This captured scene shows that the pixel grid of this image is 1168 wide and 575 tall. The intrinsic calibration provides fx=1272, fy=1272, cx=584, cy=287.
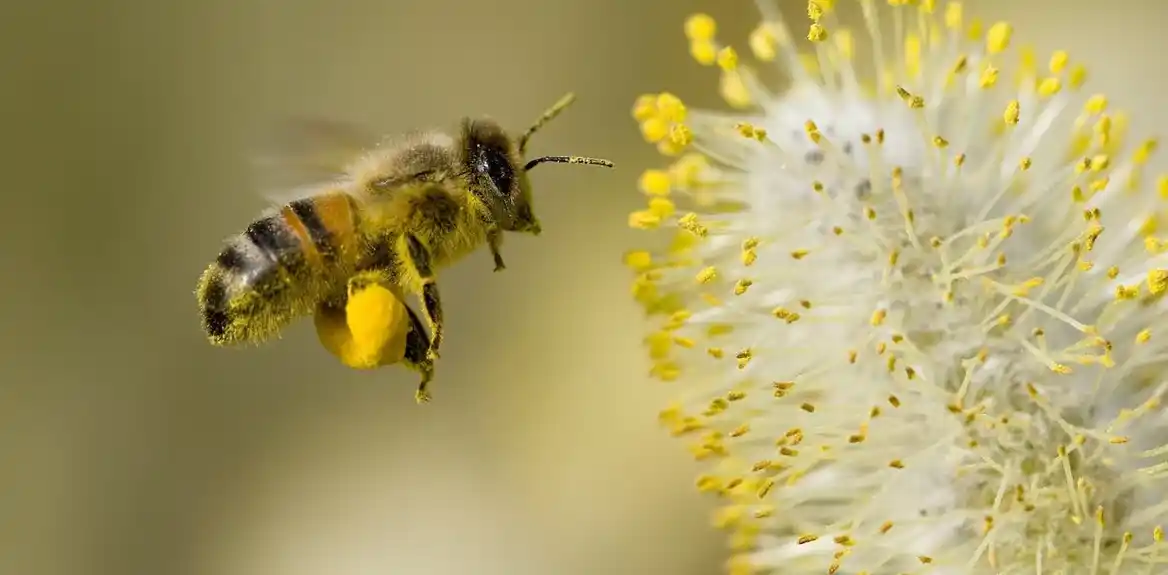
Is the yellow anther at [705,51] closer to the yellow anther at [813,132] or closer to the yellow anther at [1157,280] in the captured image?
the yellow anther at [813,132]

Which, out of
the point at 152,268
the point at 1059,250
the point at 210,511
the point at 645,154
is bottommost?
the point at 1059,250

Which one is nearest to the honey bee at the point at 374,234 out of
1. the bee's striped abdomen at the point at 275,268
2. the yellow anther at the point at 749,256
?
the bee's striped abdomen at the point at 275,268

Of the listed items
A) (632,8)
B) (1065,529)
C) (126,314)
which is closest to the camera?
(1065,529)

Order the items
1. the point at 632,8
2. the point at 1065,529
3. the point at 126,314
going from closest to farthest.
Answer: the point at 1065,529 → the point at 126,314 → the point at 632,8

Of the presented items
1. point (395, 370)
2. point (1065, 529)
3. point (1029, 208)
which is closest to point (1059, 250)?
point (1029, 208)

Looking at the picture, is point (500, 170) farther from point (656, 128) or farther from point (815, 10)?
point (815, 10)

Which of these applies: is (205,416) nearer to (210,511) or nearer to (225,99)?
(210,511)

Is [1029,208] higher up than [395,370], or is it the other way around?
[395,370]

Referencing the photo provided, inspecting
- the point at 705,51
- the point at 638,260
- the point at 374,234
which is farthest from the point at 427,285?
the point at 705,51
